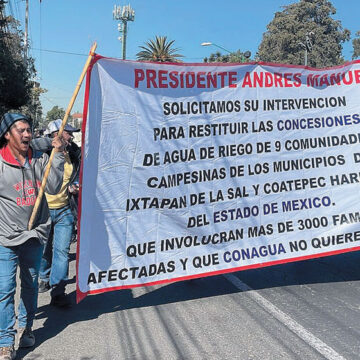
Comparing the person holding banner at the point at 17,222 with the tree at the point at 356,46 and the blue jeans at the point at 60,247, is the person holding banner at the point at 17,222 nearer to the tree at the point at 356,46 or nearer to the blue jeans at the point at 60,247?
the blue jeans at the point at 60,247

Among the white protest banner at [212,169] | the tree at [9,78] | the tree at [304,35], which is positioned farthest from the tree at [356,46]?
the white protest banner at [212,169]

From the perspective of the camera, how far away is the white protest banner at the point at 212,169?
395cm

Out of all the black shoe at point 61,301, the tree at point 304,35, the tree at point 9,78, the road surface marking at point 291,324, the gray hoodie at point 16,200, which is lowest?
the road surface marking at point 291,324

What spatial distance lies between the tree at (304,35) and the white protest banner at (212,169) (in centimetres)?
4993

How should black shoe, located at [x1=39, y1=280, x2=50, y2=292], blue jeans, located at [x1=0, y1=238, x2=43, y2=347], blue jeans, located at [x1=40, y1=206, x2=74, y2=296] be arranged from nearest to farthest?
blue jeans, located at [x1=0, y1=238, x2=43, y2=347] → blue jeans, located at [x1=40, y1=206, x2=74, y2=296] → black shoe, located at [x1=39, y1=280, x2=50, y2=292]

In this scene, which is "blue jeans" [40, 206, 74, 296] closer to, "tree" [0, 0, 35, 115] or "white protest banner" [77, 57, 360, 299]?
"white protest banner" [77, 57, 360, 299]

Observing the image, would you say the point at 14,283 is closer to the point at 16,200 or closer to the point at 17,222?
the point at 17,222

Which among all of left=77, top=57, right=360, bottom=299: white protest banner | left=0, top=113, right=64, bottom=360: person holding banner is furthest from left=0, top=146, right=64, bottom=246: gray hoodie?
left=77, top=57, right=360, bottom=299: white protest banner

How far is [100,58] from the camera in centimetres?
385

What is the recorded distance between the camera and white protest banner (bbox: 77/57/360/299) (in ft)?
13.0

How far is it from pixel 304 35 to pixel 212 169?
5187 centimetres

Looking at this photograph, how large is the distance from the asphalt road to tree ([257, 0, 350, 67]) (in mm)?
50203

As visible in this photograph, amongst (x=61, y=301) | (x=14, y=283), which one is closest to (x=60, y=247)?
(x=61, y=301)

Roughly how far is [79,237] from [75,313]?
0.97m
